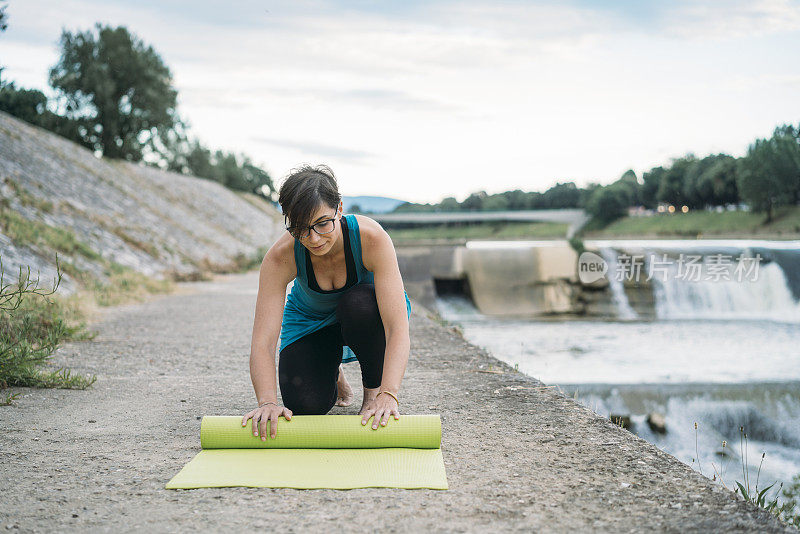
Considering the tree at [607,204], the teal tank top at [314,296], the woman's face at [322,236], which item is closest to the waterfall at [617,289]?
the teal tank top at [314,296]

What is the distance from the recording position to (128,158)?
101 feet

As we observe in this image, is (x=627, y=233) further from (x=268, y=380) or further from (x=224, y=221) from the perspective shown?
(x=268, y=380)

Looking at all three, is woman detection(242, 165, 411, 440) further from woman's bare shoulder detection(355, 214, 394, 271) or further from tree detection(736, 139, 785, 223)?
tree detection(736, 139, 785, 223)

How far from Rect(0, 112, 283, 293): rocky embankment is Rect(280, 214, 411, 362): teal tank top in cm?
413

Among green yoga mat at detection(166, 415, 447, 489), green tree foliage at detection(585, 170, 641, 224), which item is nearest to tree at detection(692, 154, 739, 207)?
green tree foliage at detection(585, 170, 641, 224)

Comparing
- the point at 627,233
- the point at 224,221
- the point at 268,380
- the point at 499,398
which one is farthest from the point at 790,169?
the point at 268,380

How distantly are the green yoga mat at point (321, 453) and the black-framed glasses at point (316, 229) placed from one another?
0.73 m

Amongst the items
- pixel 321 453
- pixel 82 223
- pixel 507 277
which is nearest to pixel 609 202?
pixel 507 277

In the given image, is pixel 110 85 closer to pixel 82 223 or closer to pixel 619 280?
pixel 82 223

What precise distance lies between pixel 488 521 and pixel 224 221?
24.4 meters

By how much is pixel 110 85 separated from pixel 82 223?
1983 centimetres

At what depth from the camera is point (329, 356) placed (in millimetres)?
2889

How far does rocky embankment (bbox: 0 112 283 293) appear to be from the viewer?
323 inches

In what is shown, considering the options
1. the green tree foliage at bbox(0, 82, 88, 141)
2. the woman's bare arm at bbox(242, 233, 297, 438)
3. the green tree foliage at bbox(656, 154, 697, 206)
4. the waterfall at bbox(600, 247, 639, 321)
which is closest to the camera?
the woman's bare arm at bbox(242, 233, 297, 438)
